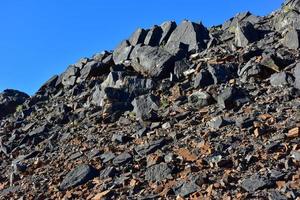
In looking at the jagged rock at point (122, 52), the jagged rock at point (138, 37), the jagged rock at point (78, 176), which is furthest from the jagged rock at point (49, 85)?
the jagged rock at point (78, 176)

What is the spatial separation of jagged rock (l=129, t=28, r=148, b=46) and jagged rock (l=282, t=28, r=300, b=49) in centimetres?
648

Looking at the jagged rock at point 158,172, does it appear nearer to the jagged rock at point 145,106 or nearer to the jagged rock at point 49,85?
the jagged rock at point 145,106

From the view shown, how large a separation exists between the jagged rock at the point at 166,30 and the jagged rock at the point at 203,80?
5138 millimetres

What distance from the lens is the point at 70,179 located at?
503 inches

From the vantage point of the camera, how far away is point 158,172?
11719mm

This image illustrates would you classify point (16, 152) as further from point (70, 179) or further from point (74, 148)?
point (70, 179)

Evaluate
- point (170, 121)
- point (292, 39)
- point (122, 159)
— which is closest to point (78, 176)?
point (122, 159)

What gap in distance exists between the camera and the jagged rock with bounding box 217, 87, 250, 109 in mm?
14195

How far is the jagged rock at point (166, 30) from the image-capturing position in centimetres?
2163

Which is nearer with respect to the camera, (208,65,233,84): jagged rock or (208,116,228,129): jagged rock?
(208,116,228,129): jagged rock

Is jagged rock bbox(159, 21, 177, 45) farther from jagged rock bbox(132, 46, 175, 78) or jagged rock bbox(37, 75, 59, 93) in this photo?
jagged rock bbox(37, 75, 59, 93)

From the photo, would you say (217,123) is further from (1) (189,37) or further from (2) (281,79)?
(1) (189,37)

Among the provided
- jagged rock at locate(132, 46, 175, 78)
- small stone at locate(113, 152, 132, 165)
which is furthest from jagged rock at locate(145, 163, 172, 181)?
jagged rock at locate(132, 46, 175, 78)

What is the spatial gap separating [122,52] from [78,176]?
9524mm
